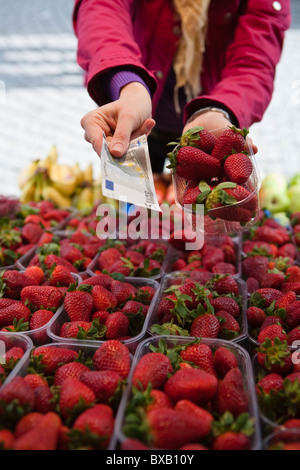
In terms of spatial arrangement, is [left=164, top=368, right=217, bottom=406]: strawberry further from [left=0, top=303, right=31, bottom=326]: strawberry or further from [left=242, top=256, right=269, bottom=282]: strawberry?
[left=242, top=256, right=269, bottom=282]: strawberry

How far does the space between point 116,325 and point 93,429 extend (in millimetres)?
416

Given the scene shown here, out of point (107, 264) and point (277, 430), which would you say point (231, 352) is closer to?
point (277, 430)

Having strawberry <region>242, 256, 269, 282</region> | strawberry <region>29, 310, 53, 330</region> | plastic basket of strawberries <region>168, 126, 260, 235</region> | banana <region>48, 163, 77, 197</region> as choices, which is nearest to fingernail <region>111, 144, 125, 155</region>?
plastic basket of strawberries <region>168, 126, 260, 235</region>

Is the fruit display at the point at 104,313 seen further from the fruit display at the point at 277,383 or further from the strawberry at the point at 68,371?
the fruit display at the point at 277,383

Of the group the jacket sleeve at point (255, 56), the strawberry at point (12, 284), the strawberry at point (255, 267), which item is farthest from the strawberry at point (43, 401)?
the jacket sleeve at point (255, 56)

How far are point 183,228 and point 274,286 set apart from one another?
0.57 m

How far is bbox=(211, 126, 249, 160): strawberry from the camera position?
53.0 inches

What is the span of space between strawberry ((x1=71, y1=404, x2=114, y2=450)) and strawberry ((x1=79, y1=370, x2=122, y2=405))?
0.23 feet

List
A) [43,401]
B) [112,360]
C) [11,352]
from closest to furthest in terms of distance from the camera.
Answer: [43,401], [112,360], [11,352]

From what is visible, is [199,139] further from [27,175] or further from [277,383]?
[27,175]

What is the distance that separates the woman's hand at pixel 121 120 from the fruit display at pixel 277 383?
2.45 feet

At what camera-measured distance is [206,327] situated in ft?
4.01

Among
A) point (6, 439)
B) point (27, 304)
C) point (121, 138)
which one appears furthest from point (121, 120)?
point (6, 439)

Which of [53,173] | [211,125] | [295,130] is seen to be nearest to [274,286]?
[211,125]
